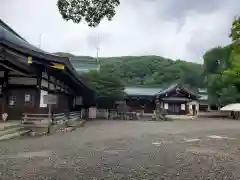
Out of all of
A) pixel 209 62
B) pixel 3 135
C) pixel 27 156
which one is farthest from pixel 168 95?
pixel 27 156

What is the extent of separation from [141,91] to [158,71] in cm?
3559

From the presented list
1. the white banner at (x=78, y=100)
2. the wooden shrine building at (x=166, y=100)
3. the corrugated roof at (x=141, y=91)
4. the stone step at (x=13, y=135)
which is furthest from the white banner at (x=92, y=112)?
the stone step at (x=13, y=135)

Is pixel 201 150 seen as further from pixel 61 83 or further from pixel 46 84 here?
pixel 61 83

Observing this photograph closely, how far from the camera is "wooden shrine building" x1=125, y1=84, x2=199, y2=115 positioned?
48.4 metres

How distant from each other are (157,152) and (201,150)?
183 centimetres

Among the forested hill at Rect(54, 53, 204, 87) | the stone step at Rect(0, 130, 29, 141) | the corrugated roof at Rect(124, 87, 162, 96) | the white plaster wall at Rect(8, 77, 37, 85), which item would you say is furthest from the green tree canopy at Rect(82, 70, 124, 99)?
the forested hill at Rect(54, 53, 204, 87)

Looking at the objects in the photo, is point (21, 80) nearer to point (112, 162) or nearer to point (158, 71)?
point (112, 162)

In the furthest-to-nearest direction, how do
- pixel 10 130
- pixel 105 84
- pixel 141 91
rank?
pixel 141 91 < pixel 105 84 < pixel 10 130

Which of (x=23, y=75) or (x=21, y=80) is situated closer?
(x=23, y=75)

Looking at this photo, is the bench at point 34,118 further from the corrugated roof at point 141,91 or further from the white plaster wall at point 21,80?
the corrugated roof at point 141,91

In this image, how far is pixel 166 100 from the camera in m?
48.6

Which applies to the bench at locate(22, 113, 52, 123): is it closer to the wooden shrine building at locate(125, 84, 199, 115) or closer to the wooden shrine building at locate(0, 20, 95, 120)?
→ the wooden shrine building at locate(0, 20, 95, 120)

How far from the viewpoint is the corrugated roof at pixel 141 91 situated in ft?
163

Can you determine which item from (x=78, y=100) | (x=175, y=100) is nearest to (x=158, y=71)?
(x=175, y=100)
